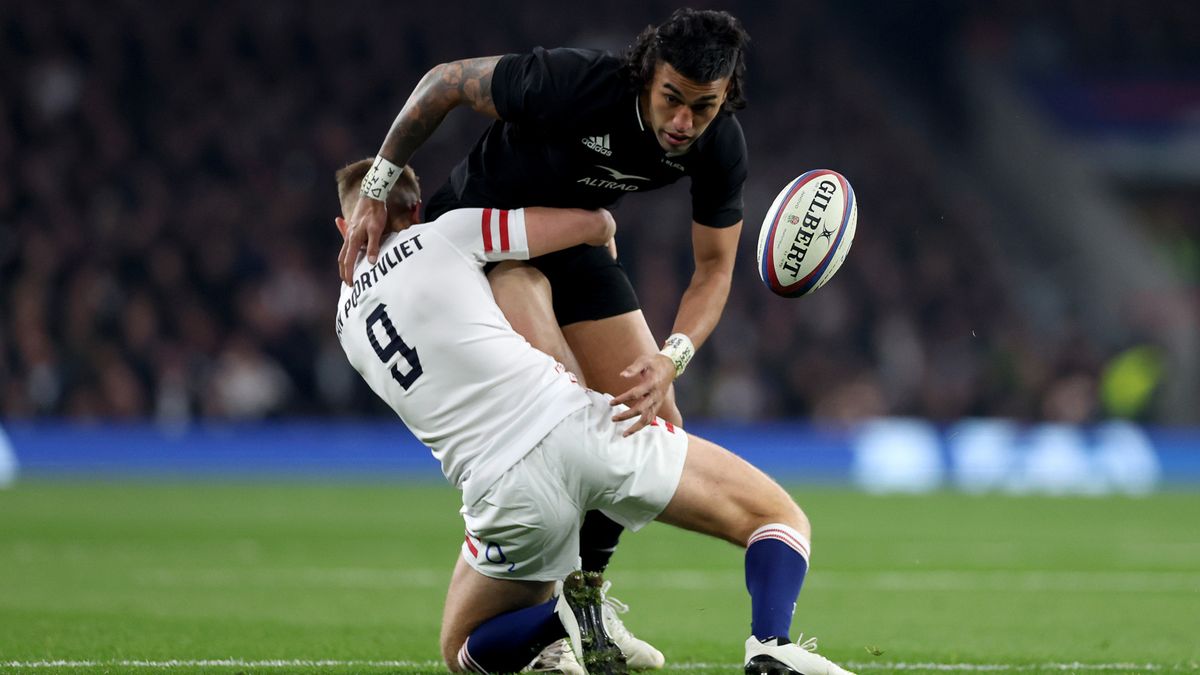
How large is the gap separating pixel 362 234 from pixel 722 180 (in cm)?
121

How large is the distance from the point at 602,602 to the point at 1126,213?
21546mm

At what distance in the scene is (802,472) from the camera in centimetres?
1675

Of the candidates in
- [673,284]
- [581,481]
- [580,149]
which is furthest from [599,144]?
[673,284]

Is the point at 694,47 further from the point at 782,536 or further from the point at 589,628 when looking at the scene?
the point at 589,628

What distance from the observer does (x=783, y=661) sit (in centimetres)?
418

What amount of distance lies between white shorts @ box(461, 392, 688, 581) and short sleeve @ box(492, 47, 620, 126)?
1.01m

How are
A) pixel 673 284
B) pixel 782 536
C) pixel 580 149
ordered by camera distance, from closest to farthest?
1. pixel 782 536
2. pixel 580 149
3. pixel 673 284

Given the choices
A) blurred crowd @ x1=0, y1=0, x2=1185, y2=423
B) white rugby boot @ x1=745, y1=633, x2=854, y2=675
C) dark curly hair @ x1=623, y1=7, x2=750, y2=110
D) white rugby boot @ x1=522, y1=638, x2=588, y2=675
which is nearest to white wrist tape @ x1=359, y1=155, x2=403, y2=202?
dark curly hair @ x1=623, y1=7, x2=750, y2=110

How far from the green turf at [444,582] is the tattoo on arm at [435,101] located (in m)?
1.75

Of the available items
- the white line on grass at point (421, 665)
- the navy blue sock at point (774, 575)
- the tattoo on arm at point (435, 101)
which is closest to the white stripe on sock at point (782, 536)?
the navy blue sock at point (774, 575)

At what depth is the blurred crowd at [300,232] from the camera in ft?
52.8

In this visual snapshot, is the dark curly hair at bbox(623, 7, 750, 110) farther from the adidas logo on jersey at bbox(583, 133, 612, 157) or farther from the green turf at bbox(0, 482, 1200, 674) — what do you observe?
the green turf at bbox(0, 482, 1200, 674)

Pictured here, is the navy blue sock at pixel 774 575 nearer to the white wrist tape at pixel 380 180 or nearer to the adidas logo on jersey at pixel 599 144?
the adidas logo on jersey at pixel 599 144

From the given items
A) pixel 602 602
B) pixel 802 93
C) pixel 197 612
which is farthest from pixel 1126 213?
pixel 602 602
